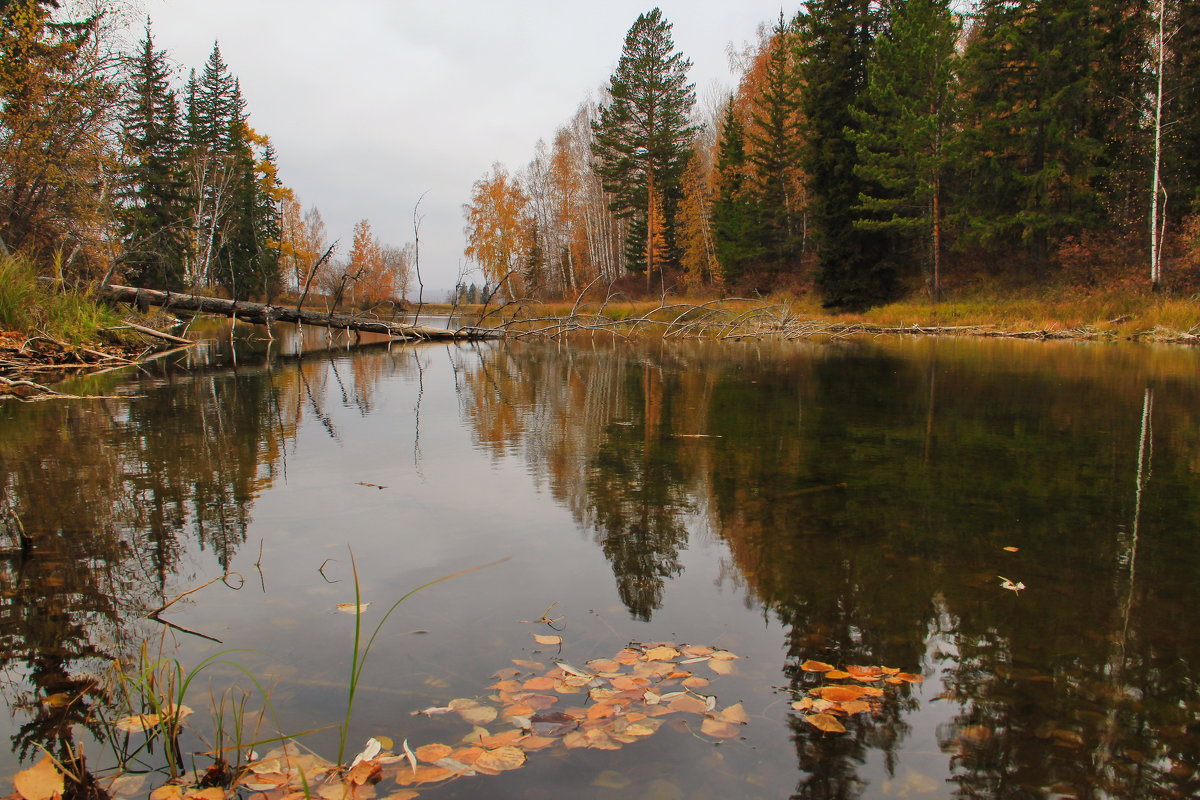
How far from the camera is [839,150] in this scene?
89.5 ft

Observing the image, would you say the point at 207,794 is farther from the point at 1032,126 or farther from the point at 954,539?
the point at 1032,126

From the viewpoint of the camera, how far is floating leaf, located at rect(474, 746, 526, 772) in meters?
1.89

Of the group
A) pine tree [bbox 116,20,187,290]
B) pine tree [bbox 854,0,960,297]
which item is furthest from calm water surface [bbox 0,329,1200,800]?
pine tree [bbox 116,20,187,290]

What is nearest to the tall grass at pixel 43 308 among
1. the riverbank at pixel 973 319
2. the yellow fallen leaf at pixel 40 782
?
the riverbank at pixel 973 319

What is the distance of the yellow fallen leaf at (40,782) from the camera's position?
1691 millimetres

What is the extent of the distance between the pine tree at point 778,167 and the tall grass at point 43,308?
89.4ft

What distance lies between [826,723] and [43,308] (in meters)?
12.3

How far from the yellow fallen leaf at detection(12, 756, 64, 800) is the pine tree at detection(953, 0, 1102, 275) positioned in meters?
27.9

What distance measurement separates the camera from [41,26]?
1393 cm

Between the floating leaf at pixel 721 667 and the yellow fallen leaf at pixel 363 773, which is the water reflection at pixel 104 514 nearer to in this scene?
the yellow fallen leaf at pixel 363 773

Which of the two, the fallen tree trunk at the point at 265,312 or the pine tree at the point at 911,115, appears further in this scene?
the pine tree at the point at 911,115

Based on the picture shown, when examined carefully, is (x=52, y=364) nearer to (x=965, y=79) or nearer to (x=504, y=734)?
(x=504, y=734)

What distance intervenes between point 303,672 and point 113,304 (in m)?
15.2

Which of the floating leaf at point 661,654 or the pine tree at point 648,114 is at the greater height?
the pine tree at point 648,114
